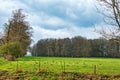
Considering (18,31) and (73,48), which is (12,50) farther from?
(73,48)

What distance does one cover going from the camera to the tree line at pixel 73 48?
152038 mm

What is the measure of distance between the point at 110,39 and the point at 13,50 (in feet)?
174

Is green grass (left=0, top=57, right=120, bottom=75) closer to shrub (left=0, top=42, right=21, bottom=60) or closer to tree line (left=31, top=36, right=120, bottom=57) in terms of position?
shrub (left=0, top=42, right=21, bottom=60)

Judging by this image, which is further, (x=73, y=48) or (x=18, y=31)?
(x=73, y=48)

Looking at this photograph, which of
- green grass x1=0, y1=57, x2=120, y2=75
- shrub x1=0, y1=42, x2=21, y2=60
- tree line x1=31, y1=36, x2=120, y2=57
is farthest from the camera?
tree line x1=31, y1=36, x2=120, y2=57

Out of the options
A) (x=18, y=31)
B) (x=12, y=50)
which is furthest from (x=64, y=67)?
(x=18, y=31)

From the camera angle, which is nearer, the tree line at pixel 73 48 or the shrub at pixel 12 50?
the shrub at pixel 12 50

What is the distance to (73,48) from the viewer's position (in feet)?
520

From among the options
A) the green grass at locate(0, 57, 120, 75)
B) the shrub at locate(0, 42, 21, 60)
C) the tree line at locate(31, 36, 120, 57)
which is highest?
the tree line at locate(31, 36, 120, 57)

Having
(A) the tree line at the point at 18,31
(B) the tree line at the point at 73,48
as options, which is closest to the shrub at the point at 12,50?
(A) the tree line at the point at 18,31

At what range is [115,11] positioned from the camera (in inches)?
1128

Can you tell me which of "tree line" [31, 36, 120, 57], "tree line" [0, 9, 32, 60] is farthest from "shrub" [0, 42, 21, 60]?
"tree line" [31, 36, 120, 57]

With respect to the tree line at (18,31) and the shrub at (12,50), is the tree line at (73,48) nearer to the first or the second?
the tree line at (18,31)

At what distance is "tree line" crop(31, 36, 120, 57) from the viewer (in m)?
152
